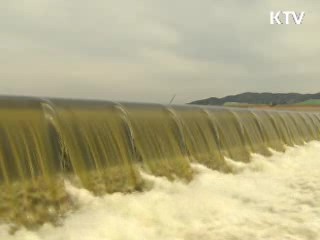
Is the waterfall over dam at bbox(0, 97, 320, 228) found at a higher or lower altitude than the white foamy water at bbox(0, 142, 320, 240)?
higher

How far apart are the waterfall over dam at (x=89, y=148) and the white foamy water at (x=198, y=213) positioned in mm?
384

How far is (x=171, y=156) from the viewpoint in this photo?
1047 centimetres

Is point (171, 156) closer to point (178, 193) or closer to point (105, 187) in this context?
point (178, 193)

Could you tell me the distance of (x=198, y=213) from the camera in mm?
7324

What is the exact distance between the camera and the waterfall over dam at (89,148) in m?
6.45

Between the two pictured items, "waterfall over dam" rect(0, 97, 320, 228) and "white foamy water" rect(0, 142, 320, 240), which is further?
"waterfall over dam" rect(0, 97, 320, 228)

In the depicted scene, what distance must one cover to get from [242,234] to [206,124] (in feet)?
23.3

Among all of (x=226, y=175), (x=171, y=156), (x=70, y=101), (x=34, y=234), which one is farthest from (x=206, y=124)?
(x=34, y=234)

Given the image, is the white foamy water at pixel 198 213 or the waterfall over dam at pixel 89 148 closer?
the white foamy water at pixel 198 213

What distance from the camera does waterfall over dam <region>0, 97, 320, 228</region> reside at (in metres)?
6.45

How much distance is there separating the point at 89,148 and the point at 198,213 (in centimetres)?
249

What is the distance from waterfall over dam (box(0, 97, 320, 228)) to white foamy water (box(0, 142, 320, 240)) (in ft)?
1.26

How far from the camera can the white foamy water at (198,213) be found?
6.05m

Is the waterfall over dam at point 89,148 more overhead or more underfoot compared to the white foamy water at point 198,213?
more overhead
